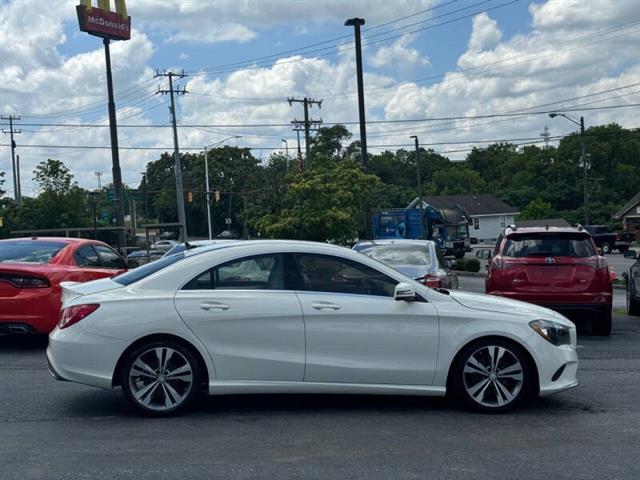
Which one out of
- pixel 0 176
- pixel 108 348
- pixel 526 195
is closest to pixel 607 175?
pixel 526 195

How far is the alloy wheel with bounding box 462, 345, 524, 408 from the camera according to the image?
21.9 feet

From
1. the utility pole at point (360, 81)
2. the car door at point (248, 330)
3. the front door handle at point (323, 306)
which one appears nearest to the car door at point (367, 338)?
the front door handle at point (323, 306)

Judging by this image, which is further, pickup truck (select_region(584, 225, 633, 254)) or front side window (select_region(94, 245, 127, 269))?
pickup truck (select_region(584, 225, 633, 254))

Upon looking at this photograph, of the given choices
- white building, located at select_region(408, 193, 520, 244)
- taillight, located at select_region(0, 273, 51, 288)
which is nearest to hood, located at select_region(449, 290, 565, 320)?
taillight, located at select_region(0, 273, 51, 288)

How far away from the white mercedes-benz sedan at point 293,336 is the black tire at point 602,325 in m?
5.34

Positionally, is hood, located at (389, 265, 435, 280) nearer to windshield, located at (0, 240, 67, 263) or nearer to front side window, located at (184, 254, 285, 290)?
windshield, located at (0, 240, 67, 263)

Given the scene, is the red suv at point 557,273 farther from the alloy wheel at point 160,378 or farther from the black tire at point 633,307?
the alloy wheel at point 160,378

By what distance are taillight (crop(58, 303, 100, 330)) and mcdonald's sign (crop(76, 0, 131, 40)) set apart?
36.7 metres

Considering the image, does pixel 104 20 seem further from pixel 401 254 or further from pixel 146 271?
pixel 146 271

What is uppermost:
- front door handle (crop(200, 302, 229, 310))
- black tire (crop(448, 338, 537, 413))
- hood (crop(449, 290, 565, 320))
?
front door handle (crop(200, 302, 229, 310))

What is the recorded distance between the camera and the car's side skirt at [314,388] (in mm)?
6496

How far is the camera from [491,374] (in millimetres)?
6699

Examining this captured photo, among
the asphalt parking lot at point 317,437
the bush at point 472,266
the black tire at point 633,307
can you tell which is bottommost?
the bush at point 472,266

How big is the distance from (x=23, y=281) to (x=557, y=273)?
7.30 m
